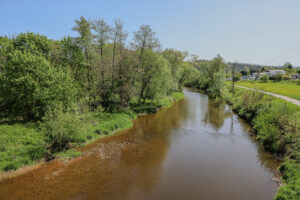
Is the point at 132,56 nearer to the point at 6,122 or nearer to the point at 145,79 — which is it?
the point at 145,79

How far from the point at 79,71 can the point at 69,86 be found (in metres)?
5.04

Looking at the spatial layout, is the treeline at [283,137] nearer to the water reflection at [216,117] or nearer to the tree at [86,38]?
the water reflection at [216,117]

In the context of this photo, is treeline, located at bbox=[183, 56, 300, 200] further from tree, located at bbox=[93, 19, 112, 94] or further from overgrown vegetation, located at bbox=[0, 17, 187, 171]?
tree, located at bbox=[93, 19, 112, 94]

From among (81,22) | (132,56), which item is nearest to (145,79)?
(132,56)

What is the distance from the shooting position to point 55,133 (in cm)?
1373

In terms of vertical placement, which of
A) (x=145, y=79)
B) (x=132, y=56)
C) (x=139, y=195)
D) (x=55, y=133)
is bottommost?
(x=139, y=195)

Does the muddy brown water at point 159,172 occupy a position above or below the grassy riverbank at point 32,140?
below

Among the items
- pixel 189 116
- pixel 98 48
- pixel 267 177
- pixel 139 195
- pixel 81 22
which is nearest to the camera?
pixel 139 195

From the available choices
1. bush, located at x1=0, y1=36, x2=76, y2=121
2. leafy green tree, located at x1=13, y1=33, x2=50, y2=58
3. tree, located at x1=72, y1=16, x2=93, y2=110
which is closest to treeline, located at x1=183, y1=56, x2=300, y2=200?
bush, located at x1=0, y1=36, x2=76, y2=121

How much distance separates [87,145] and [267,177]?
15160 millimetres

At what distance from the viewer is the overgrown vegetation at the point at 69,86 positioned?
14453 mm

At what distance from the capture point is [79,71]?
2330cm

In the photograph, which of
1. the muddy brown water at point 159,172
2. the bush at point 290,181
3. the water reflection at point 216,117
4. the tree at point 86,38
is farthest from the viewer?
the water reflection at point 216,117

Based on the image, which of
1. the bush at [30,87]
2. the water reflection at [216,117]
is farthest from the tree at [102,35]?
the water reflection at [216,117]
